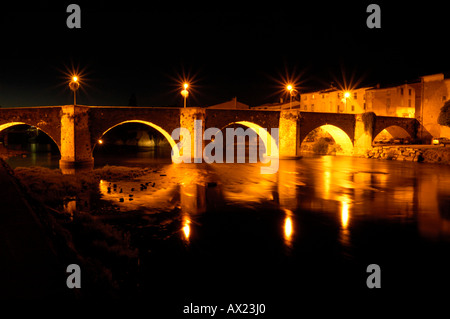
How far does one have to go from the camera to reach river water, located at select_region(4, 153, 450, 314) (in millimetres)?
7273

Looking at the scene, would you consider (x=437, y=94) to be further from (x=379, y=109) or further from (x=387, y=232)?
(x=387, y=232)

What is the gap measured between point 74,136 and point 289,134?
67.6ft

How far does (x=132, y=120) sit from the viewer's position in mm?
32000

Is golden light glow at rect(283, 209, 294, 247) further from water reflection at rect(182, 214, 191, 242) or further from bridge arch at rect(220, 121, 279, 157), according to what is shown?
bridge arch at rect(220, 121, 279, 157)

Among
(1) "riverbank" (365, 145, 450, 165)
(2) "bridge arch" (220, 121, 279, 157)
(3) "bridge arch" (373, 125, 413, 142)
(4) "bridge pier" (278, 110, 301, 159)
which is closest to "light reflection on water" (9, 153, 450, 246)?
(1) "riverbank" (365, 145, 450, 165)

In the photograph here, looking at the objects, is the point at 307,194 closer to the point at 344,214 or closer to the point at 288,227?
the point at 344,214

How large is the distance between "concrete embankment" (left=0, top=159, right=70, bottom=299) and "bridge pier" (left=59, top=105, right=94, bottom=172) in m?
24.7

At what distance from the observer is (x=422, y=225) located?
12.2m

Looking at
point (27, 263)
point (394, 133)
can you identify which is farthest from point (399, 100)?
point (27, 263)

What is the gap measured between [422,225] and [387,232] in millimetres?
1789
